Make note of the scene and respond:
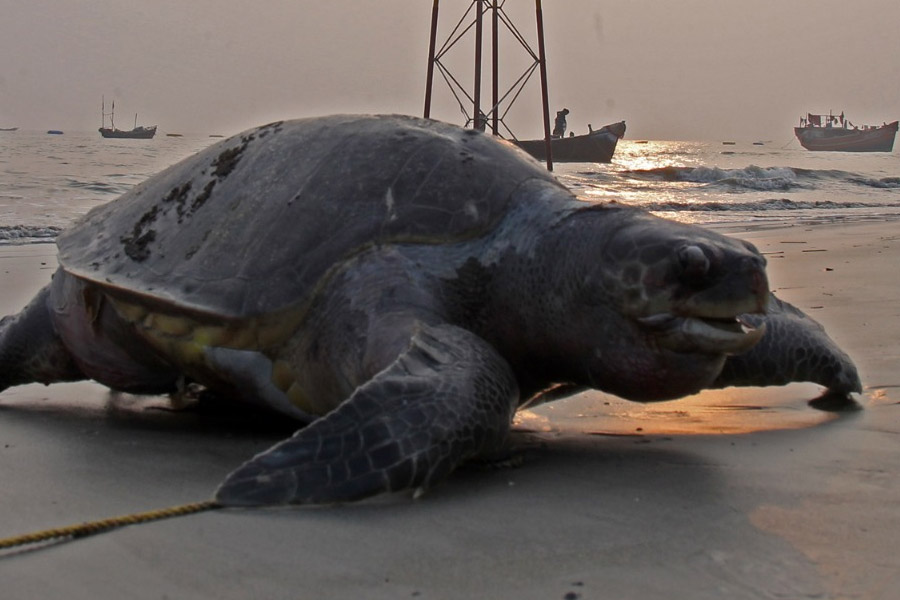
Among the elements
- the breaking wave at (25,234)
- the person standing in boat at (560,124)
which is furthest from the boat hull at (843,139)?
the breaking wave at (25,234)

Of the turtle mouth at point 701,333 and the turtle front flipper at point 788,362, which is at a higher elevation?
the turtle mouth at point 701,333

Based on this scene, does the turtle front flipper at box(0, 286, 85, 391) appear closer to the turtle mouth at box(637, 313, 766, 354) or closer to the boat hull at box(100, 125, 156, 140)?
the turtle mouth at box(637, 313, 766, 354)

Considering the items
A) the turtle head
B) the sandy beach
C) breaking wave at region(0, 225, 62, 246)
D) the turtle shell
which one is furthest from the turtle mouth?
breaking wave at region(0, 225, 62, 246)

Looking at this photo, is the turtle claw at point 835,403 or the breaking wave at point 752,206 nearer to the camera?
the turtle claw at point 835,403

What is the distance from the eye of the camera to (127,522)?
2107 millimetres

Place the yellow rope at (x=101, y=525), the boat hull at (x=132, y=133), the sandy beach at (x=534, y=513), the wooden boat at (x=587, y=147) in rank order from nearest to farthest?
the sandy beach at (x=534, y=513), the yellow rope at (x=101, y=525), the wooden boat at (x=587, y=147), the boat hull at (x=132, y=133)

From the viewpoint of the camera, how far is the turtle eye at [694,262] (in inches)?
103

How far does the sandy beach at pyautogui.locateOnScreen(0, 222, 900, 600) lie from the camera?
180 cm

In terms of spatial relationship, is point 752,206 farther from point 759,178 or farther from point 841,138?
point 841,138

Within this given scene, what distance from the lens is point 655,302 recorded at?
8.87ft

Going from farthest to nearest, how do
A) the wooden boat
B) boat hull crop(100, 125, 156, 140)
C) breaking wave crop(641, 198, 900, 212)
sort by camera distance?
boat hull crop(100, 125, 156, 140) < the wooden boat < breaking wave crop(641, 198, 900, 212)

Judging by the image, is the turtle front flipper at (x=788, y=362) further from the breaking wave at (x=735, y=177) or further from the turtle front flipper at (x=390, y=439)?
the breaking wave at (x=735, y=177)

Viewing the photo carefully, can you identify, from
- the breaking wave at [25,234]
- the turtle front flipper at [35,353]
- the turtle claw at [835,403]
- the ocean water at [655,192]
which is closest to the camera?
the turtle claw at [835,403]

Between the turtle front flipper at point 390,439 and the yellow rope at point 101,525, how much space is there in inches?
2.2
